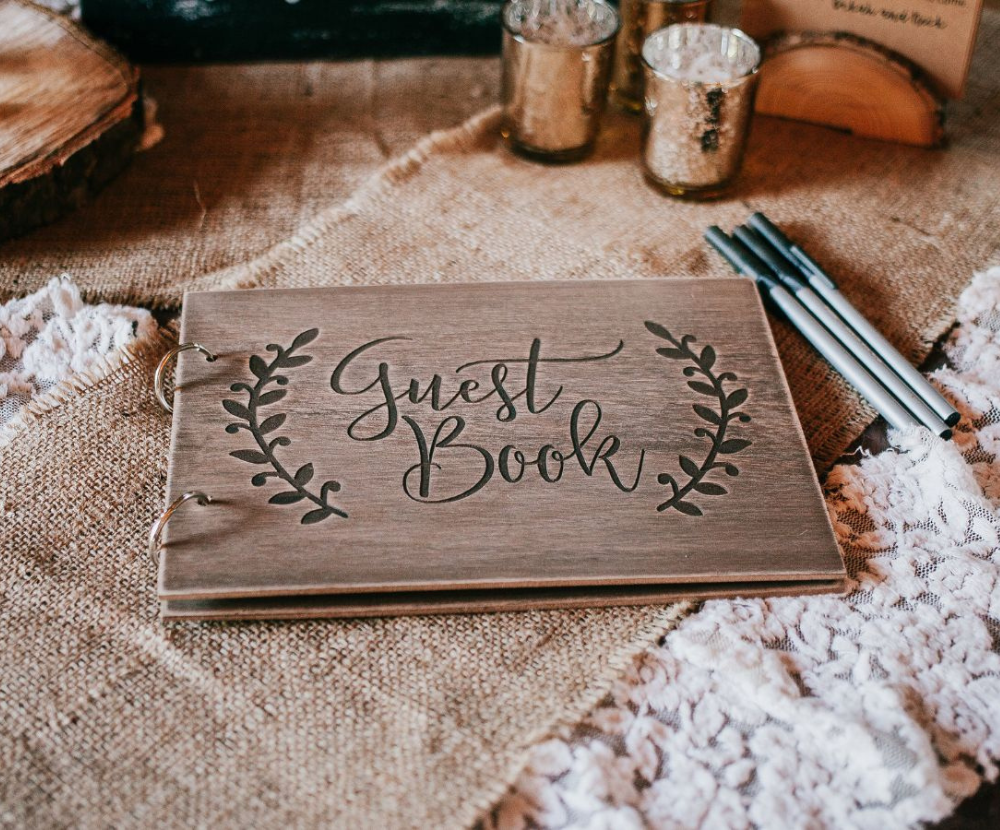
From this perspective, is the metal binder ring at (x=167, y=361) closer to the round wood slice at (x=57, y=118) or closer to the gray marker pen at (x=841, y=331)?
the round wood slice at (x=57, y=118)

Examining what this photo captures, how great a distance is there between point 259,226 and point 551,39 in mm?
302

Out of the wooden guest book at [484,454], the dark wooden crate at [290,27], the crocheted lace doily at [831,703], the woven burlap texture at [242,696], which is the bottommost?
the woven burlap texture at [242,696]

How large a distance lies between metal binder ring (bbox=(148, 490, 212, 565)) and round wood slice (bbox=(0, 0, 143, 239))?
1.13ft

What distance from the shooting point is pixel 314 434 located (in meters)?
0.60

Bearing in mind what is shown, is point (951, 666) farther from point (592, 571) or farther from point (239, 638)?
point (239, 638)

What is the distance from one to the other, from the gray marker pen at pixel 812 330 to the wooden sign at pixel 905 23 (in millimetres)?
246

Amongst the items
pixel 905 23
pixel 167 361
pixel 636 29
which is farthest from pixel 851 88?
pixel 167 361

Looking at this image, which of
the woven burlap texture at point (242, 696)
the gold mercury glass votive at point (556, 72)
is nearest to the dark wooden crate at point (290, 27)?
the gold mercury glass votive at point (556, 72)

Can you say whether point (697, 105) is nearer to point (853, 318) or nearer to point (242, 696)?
point (853, 318)

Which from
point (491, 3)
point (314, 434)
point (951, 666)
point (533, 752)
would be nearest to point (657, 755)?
point (533, 752)

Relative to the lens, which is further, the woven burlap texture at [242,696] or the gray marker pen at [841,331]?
the gray marker pen at [841,331]

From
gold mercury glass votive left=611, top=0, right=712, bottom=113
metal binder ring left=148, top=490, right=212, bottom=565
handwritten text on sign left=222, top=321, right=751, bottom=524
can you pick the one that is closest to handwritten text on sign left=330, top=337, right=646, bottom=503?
handwritten text on sign left=222, top=321, right=751, bottom=524

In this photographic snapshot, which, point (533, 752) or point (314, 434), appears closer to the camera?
point (533, 752)

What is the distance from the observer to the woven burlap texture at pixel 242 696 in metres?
0.47
